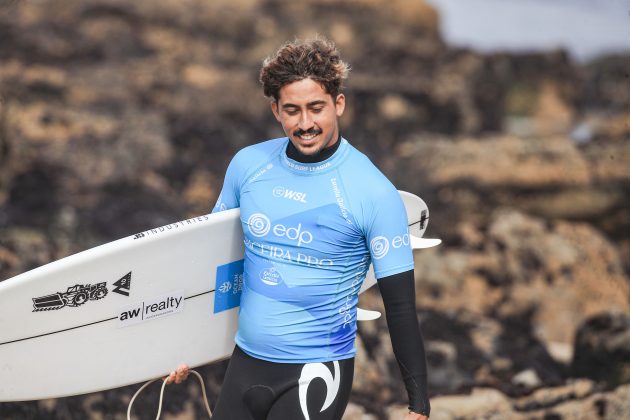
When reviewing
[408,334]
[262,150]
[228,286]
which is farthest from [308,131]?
[228,286]

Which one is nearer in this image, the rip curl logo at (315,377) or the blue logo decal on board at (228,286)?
the rip curl logo at (315,377)

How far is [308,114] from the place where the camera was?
102 inches

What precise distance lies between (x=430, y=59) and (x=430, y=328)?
25.2 ft

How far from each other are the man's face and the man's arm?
19.9 inches

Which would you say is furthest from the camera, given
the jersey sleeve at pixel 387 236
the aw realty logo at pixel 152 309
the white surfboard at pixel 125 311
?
the aw realty logo at pixel 152 309

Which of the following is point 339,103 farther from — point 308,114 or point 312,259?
point 312,259

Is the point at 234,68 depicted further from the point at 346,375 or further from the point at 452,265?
the point at 346,375

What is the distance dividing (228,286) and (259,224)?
721 millimetres

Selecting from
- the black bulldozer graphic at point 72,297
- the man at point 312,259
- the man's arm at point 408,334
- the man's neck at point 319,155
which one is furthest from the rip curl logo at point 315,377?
the black bulldozer graphic at point 72,297

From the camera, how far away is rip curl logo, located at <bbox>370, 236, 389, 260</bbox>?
2.56 metres

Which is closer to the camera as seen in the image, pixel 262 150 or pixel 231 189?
pixel 262 150

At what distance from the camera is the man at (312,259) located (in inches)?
102

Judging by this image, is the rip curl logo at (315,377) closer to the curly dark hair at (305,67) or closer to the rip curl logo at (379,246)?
the rip curl logo at (379,246)

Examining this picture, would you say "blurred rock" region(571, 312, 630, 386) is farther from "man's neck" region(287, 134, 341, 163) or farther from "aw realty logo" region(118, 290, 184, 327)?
"man's neck" region(287, 134, 341, 163)
